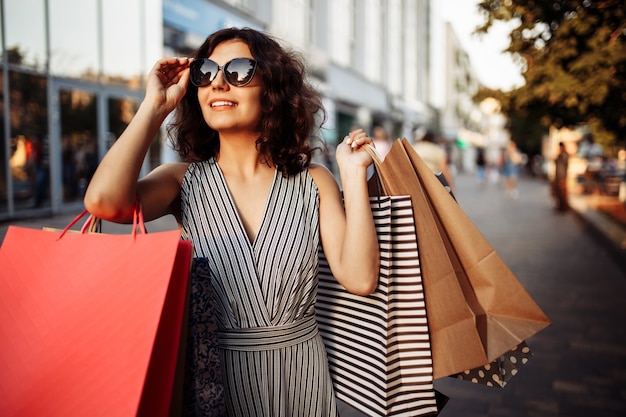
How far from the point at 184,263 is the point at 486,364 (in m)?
0.80

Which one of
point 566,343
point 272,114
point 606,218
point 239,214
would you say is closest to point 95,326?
point 239,214

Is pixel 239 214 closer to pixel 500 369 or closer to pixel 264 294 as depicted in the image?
pixel 264 294

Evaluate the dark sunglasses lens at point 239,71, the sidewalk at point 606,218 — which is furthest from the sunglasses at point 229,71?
the sidewalk at point 606,218

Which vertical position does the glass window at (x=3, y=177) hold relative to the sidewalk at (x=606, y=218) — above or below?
above

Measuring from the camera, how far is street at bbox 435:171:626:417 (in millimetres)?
3631

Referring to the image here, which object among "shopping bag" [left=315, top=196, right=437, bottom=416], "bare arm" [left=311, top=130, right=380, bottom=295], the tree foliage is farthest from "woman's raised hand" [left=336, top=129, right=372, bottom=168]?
the tree foliage

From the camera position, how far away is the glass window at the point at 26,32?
10.7 metres

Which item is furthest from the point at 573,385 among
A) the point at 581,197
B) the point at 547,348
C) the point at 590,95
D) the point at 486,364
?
the point at 581,197

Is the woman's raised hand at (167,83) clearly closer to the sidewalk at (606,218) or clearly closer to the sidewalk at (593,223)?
the sidewalk at (593,223)

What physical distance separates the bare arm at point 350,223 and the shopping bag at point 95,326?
0.45 m

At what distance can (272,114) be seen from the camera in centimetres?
165

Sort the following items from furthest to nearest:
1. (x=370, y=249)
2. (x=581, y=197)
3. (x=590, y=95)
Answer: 1. (x=581, y=197)
2. (x=590, y=95)
3. (x=370, y=249)

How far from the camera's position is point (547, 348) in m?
4.68

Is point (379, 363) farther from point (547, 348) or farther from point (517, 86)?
point (517, 86)
